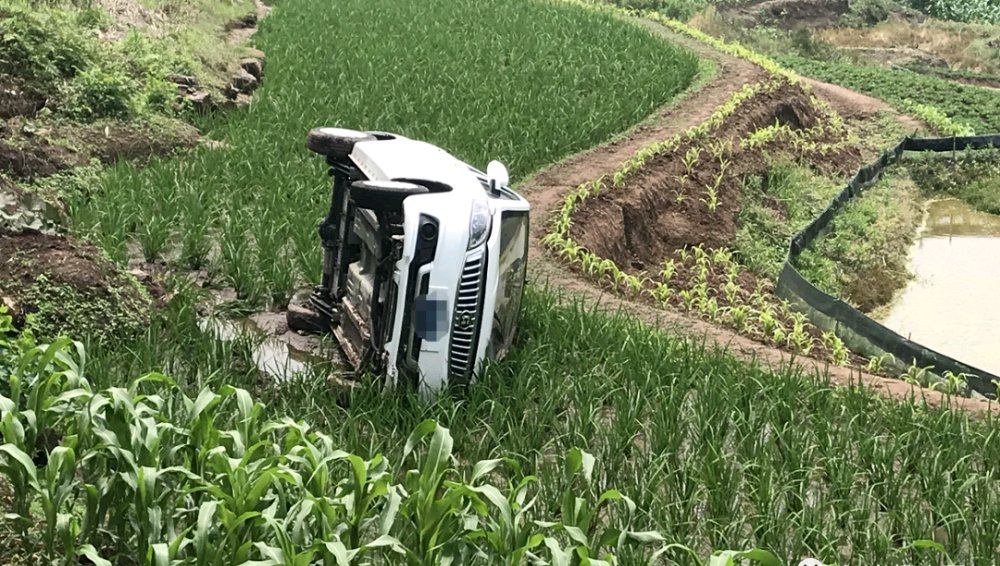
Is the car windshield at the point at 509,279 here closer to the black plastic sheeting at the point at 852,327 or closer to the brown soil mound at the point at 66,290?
the brown soil mound at the point at 66,290

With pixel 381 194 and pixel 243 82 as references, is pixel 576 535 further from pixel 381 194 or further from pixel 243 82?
pixel 243 82

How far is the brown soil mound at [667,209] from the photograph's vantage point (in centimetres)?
941

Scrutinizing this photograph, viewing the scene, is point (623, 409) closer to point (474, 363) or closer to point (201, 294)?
point (474, 363)

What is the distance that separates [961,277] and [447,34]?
860 centimetres

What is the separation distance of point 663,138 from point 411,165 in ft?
24.6

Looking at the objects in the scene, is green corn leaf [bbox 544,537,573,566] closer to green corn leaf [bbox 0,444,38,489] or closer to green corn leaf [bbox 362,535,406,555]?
green corn leaf [bbox 362,535,406,555]

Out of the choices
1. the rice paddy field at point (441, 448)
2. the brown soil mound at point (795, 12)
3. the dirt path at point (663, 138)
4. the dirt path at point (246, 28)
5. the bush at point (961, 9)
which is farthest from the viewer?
the bush at point (961, 9)

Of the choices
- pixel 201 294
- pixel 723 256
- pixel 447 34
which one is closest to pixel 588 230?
pixel 723 256

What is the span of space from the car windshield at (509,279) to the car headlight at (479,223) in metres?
0.26

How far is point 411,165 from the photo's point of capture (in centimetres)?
488

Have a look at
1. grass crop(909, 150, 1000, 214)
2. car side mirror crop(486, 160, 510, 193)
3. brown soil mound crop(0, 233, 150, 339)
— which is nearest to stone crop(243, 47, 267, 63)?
brown soil mound crop(0, 233, 150, 339)

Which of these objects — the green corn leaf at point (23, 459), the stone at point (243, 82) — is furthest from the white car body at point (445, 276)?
the stone at point (243, 82)

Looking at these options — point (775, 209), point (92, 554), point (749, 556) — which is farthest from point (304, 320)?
point (775, 209)

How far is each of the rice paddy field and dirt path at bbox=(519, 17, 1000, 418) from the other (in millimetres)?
487
